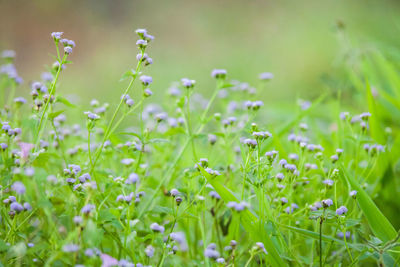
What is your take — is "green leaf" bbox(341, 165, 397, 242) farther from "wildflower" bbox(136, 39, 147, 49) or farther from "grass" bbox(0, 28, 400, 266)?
"wildflower" bbox(136, 39, 147, 49)

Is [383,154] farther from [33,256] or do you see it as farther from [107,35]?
[107,35]

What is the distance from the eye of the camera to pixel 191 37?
582cm

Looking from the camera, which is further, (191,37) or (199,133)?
(191,37)

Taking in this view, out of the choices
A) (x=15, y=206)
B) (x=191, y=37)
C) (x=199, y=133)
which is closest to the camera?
(x=15, y=206)

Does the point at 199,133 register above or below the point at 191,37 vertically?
below

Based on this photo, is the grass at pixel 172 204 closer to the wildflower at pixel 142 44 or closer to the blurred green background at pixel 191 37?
the wildflower at pixel 142 44

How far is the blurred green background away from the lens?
4656 mm

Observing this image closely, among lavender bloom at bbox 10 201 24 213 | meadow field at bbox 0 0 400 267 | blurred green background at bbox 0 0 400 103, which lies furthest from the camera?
blurred green background at bbox 0 0 400 103

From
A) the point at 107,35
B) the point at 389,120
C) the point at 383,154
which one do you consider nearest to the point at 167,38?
the point at 107,35

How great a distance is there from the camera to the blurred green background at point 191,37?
→ 466 cm

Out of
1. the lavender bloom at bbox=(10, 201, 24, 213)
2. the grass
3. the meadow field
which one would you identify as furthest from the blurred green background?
the lavender bloom at bbox=(10, 201, 24, 213)

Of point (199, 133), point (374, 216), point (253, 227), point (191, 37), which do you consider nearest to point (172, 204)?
point (253, 227)

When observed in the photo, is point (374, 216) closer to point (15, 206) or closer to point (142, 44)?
point (142, 44)

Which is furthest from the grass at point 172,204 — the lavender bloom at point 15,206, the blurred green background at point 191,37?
the blurred green background at point 191,37
